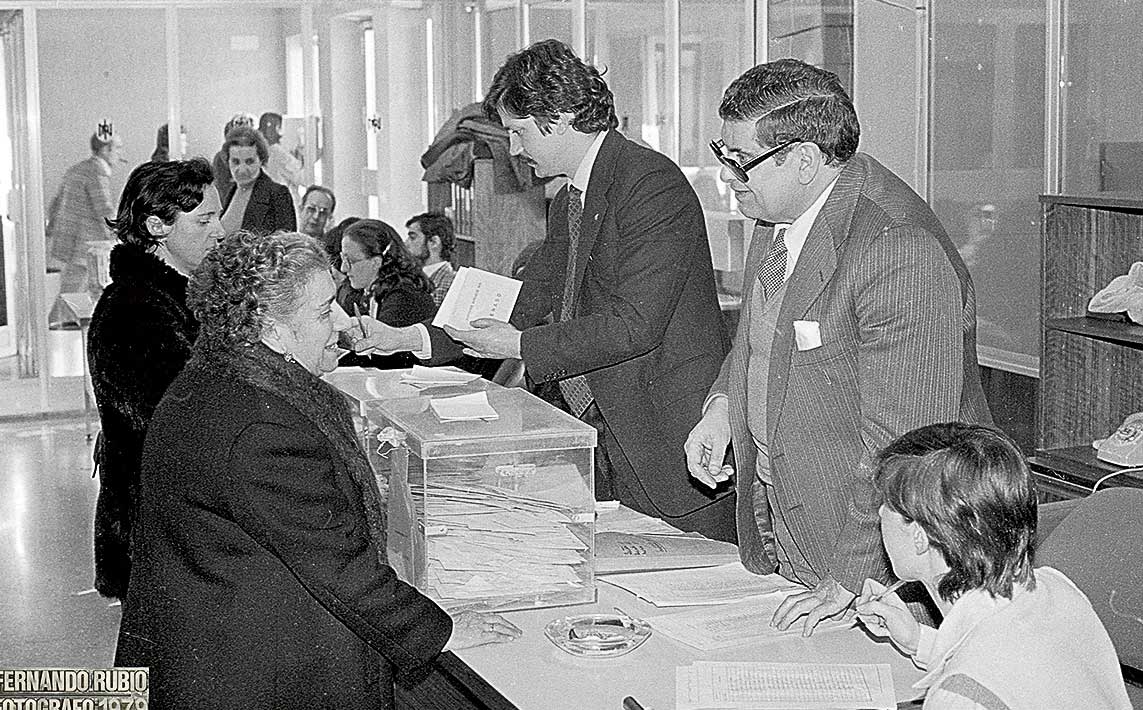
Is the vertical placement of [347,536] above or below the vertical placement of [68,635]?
above

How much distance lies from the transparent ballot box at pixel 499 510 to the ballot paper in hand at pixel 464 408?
0.05ft

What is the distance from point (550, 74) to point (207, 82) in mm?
7481

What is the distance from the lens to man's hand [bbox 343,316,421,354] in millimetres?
3674

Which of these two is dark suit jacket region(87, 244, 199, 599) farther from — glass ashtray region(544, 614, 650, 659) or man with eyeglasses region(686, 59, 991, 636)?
man with eyeglasses region(686, 59, 991, 636)

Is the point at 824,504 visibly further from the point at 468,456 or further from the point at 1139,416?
the point at 1139,416

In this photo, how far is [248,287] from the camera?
2.31m

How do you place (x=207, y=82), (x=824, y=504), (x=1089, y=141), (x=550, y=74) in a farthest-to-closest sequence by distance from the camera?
(x=207, y=82)
(x=1089, y=141)
(x=550, y=74)
(x=824, y=504)

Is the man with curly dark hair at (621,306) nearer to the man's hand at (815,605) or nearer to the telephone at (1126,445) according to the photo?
the man's hand at (815,605)

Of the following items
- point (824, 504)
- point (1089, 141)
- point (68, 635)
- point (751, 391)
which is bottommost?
point (68, 635)

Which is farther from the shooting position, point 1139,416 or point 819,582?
point 1139,416

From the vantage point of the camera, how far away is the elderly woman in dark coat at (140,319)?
331 cm

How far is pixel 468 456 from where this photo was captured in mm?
2520

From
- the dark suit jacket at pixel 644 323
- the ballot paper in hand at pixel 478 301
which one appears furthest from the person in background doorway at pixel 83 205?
the dark suit jacket at pixel 644 323

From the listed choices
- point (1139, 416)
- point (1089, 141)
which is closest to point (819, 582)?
point (1139, 416)
